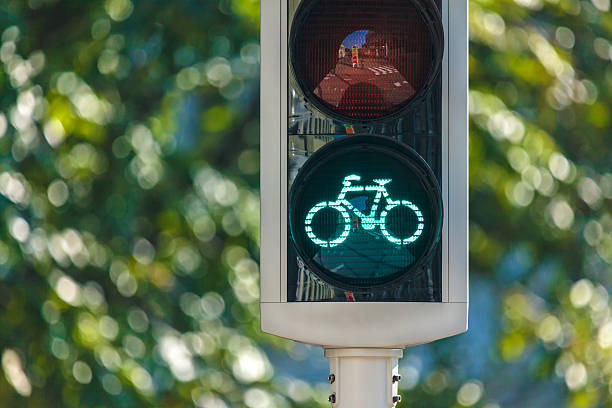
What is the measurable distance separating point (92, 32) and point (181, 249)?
726mm

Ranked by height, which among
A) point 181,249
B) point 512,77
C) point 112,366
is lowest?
point 112,366

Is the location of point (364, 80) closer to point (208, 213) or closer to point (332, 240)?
point (332, 240)

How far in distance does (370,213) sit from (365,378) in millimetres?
228

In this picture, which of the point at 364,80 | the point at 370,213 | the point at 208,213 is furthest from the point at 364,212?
the point at 208,213

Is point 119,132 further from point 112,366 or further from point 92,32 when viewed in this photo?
point 112,366

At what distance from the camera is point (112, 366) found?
2648 mm

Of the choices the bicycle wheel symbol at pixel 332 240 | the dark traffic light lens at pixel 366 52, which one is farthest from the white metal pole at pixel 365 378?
the dark traffic light lens at pixel 366 52

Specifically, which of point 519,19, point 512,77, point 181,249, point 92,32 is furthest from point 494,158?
Answer: point 92,32

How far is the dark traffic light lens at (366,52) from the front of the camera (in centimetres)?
104

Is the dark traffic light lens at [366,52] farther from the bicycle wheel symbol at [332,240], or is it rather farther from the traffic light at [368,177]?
the bicycle wheel symbol at [332,240]

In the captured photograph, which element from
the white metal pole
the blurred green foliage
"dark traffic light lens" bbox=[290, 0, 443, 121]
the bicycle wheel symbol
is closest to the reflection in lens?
"dark traffic light lens" bbox=[290, 0, 443, 121]

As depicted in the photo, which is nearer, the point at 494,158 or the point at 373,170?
the point at 373,170

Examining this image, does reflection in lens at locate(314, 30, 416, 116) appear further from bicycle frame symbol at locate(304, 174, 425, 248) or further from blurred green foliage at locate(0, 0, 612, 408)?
blurred green foliage at locate(0, 0, 612, 408)

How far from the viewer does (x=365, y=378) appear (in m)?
1.11
